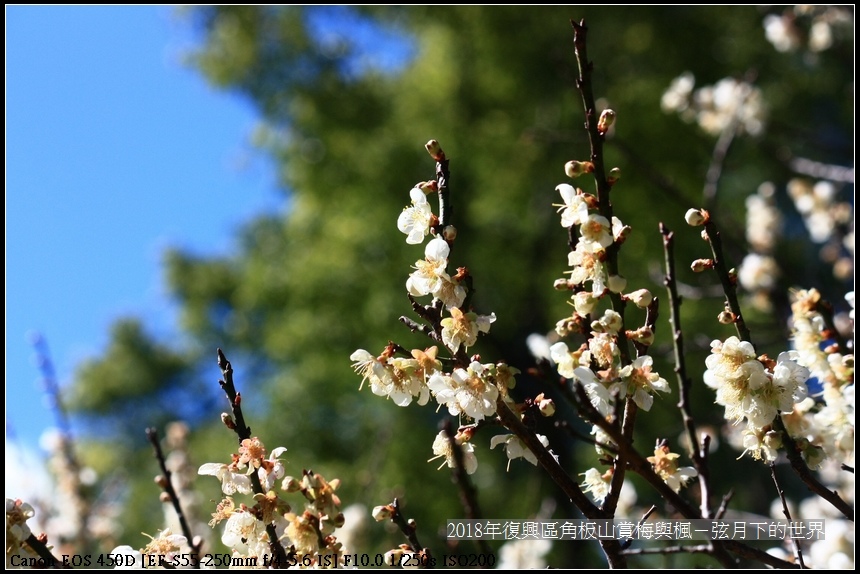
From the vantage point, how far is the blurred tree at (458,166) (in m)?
6.25

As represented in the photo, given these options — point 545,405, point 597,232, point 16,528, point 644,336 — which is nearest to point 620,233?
point 597,232

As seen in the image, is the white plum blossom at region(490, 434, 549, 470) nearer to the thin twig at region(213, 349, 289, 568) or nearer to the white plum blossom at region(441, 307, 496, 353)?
the white plum blossom at region(441, 307, 496, 353)

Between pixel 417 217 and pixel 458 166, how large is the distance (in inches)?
233

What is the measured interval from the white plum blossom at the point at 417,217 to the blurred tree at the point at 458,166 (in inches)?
181

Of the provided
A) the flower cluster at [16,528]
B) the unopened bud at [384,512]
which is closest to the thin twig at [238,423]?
the unopened bud at [384,512]

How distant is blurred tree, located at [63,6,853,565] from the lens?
625 centimetres

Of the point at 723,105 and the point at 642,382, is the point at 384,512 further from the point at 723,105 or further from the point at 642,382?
the point at 723,105

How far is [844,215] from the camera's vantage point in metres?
2.96

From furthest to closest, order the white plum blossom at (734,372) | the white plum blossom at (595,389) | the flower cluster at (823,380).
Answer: the flower cluster at (823,380), the white plum blossom at (734,372), the white plum blossom at (595,389)

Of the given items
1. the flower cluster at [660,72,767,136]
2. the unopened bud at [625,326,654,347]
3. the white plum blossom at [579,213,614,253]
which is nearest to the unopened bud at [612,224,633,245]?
the white plum blossom at [579,213,614,253]

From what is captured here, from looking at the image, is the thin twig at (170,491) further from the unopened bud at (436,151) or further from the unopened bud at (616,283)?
the unopened bud at (616,283)

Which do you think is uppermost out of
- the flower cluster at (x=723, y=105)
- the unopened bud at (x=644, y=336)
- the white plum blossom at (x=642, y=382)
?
the flower cluster at (x=723, y=105)

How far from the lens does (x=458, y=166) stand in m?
6.87

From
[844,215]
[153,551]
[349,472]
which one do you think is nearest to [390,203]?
[349,472]
